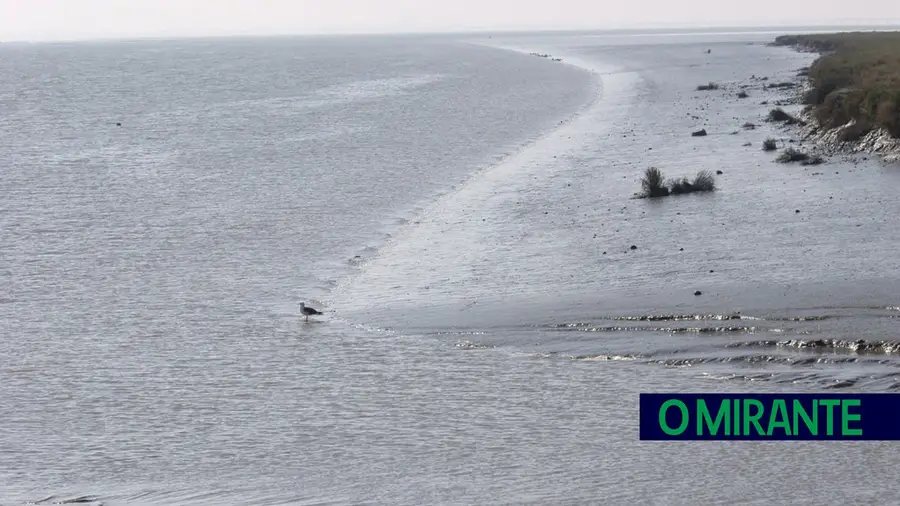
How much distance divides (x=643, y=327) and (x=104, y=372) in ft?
29.4

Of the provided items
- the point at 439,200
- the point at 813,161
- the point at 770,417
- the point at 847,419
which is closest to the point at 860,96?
the point at 813,161

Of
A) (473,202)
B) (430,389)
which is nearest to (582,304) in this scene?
(430,389)

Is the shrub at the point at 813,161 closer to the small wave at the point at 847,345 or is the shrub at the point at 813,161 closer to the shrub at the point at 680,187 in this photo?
the shrub at the point at 680,187

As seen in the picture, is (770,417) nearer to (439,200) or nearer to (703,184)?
(703,184)

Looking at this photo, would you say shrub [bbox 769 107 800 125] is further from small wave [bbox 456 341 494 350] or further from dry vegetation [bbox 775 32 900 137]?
small wave [bbox 456 341 494 350]

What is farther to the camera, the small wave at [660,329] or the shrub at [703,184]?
the shrub at [703,184]

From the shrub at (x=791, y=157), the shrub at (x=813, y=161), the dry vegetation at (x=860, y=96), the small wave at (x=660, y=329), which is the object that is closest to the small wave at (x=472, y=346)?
the small wave at (x=660, y=329)

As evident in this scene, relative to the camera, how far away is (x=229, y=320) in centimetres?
2556

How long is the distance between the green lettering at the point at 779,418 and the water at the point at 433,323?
2.00 meters

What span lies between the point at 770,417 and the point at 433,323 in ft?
39.2

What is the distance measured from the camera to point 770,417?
13055 mm

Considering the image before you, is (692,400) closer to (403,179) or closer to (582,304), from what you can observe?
(582,304)

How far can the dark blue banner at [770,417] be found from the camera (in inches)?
484

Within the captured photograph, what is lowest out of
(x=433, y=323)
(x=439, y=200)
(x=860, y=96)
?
(x=439, y=200)
